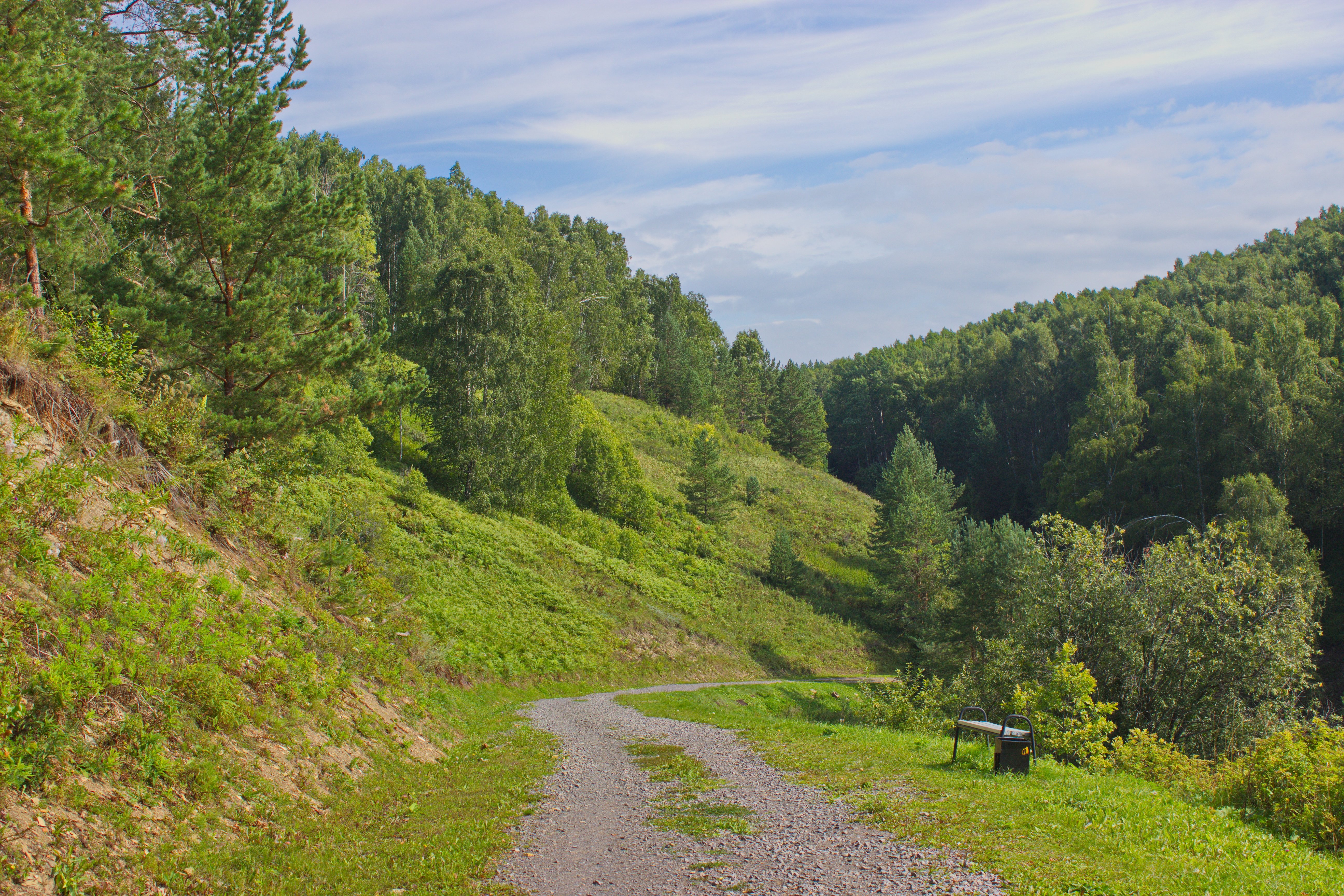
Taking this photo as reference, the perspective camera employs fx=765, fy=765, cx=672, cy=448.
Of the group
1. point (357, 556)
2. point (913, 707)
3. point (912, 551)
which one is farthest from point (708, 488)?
point (357, 556)

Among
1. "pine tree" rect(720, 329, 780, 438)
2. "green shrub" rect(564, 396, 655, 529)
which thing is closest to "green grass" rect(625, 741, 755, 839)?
"green shrub" rect(564, 396, 655, 529)

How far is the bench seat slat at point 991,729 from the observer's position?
31.1ft

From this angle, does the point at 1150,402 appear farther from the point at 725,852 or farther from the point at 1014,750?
the point at 725,852

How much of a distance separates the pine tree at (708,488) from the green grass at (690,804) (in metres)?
40.9

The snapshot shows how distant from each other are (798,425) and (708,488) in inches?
1533

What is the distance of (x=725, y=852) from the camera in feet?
21.2

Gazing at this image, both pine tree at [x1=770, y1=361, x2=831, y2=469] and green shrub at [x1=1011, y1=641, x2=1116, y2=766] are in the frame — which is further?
pine tree at [x1=770, y1=361, x2=831, y2=469]

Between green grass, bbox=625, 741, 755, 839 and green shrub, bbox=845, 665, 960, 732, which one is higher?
green grass, bbox=625, 741, 755, 839

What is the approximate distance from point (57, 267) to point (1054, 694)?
20015mm

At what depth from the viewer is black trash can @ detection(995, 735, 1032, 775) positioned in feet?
30.7

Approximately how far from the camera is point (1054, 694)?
13.0 m

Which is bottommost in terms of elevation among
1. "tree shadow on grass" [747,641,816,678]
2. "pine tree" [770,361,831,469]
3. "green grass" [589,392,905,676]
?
"tree shadow on grass" [747,641,816,678]

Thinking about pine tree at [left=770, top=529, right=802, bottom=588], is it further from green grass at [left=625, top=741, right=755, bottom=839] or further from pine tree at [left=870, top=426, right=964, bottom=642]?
green grass at [left=625, top=741, right=755, bottom=839]

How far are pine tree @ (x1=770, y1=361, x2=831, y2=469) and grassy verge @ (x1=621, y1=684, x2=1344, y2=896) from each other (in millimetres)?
77921
